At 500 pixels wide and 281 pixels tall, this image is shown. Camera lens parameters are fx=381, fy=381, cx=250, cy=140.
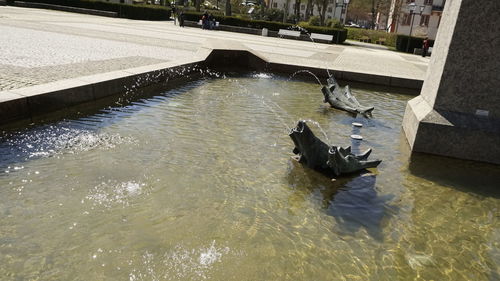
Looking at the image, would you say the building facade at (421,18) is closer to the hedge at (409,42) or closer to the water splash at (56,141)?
the hedge at (409,42)

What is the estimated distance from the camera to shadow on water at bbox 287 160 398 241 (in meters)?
3.25

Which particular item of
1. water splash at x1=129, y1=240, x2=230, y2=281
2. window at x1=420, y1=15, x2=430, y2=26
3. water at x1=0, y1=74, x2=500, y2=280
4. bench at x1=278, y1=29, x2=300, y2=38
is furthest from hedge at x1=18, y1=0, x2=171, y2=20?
window at x1=420, y1=15, x2=430, y2=26

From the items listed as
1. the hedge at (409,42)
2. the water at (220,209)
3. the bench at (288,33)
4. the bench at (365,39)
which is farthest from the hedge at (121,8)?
the water at (220,209)

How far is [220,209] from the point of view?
10.7 ft

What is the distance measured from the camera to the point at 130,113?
568cm

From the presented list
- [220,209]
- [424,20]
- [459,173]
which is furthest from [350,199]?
[424,20]

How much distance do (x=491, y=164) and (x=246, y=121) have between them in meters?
3.35

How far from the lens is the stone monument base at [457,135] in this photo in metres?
4.80

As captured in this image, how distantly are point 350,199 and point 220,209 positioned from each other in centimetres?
130

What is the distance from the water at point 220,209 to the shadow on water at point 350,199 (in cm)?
2

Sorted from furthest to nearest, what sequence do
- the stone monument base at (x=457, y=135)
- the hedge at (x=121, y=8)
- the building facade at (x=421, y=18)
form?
the building facade at (x=421, y=18)
the hedge at (x=121, y=8)
the stone monument base at (x=457, y=135)

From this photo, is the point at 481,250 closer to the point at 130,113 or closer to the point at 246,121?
the point at 246,121

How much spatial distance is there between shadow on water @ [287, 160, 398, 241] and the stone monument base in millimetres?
1258

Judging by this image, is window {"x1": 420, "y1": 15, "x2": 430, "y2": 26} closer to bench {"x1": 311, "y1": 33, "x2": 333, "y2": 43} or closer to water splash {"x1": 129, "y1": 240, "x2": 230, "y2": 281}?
bench {"x1": 311, "y1": 33, "x2": 333, "y2": 43}
